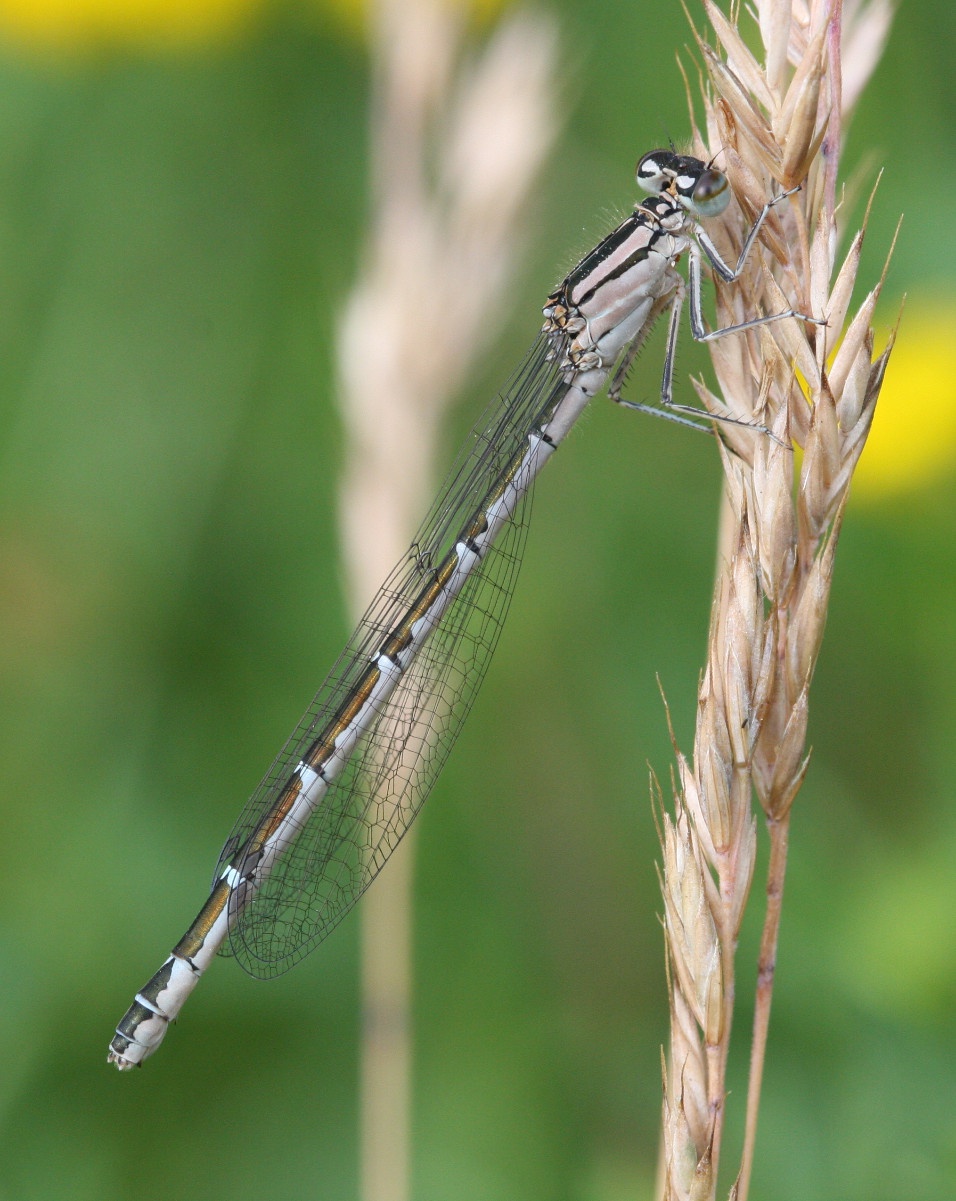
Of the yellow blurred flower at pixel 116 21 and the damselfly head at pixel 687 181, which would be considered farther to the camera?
the yellow blurred flower at pixel 116 21

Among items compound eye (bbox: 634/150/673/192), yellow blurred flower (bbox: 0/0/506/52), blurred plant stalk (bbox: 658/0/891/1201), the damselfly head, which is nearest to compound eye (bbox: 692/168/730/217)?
the damselfly head

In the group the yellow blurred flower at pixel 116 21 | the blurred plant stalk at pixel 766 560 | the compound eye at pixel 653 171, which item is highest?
the yellow blurred flower at pixel 116 21

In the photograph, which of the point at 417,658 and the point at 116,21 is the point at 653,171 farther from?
the point at 116,21

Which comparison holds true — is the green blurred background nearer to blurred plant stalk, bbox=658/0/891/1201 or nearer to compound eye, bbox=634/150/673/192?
compound eye, bbox=634/150/673/192

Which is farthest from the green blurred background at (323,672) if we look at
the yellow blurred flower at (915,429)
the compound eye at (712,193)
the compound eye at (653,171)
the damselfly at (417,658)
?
the compound eye at (712,193)

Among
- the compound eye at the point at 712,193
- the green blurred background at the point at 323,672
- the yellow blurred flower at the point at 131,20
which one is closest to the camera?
the compound eye at the point at 712,193

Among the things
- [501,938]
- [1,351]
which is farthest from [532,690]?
[1,351]

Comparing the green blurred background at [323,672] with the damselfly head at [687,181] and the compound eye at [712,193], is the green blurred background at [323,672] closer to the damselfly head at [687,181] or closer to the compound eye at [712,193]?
the damselfly head at [687,181]
